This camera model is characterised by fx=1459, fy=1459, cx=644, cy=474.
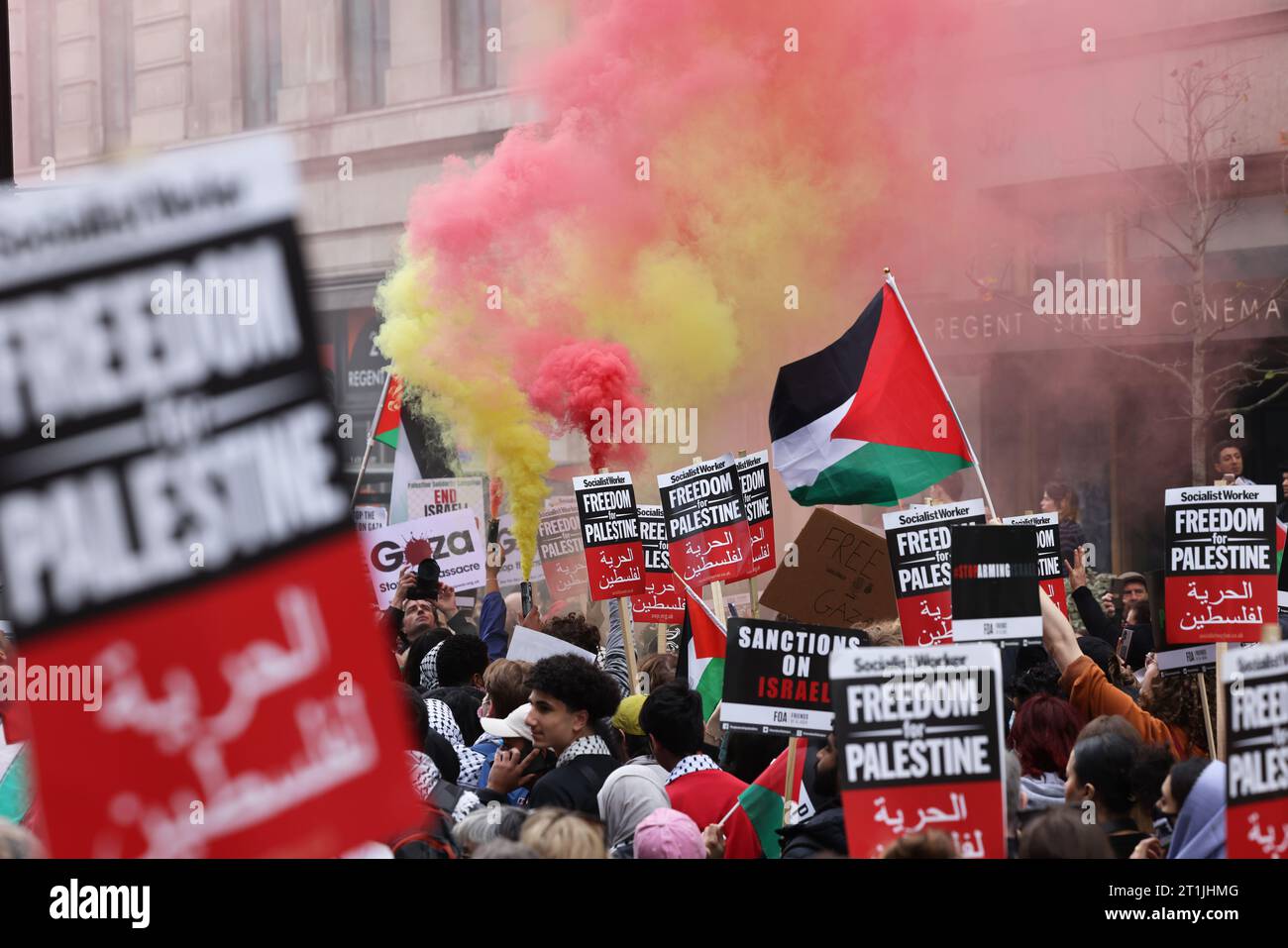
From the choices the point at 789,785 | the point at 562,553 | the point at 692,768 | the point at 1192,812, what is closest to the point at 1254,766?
the point at 1192,812

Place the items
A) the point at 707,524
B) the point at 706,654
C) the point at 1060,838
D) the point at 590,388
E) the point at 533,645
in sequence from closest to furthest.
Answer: the point at 1060,838 < the point at 706,654 < the point at 533,645 < the point at 707,524 < the point at 590,388

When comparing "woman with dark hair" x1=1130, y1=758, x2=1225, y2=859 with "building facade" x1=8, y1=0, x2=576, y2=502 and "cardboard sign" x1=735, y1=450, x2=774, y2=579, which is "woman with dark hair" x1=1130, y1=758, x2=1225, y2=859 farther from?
"building facade" x1=8, y1=0, x2=576, y2=502

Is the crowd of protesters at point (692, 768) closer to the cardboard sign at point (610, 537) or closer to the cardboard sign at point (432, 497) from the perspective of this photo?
the cardboard sign at point (610, 537)

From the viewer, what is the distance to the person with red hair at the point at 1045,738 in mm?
5172

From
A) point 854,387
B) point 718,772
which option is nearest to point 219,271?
point 718,772

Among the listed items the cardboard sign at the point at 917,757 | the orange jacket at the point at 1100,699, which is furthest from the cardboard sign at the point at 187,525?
the orange jacket at the point at 1100,699

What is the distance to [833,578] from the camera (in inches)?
287

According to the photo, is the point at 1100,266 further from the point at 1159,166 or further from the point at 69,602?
the point at 69,602

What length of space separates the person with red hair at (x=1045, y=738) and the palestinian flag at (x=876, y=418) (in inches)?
68.4

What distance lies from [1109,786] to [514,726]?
2.22 m

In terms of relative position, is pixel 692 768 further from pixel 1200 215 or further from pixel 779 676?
pixel 1200 215

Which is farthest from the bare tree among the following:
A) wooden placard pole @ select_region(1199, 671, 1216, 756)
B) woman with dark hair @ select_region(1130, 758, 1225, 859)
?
woman with dark hair @ select_region(1130, 758, 1225, 859)

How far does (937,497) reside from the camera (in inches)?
457
